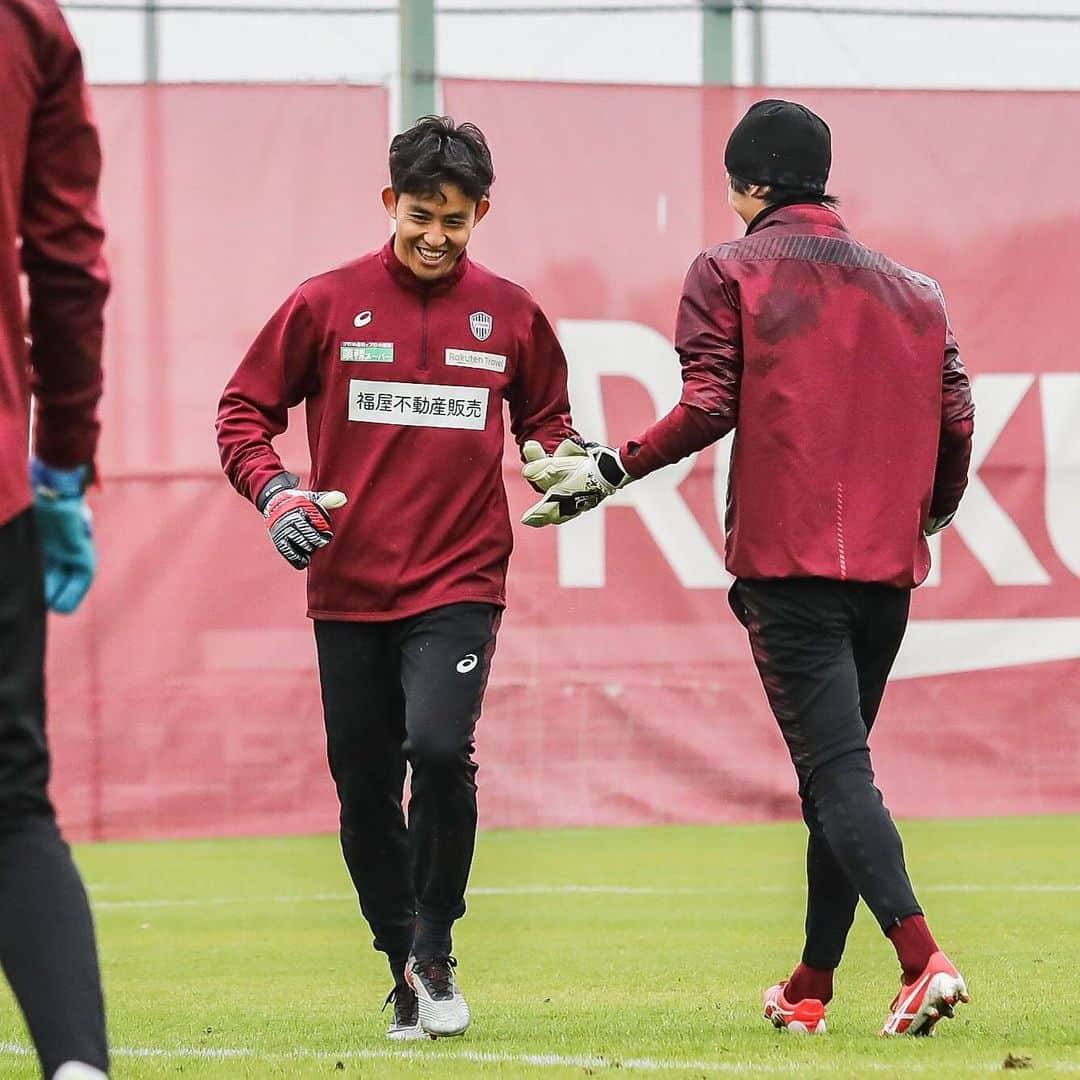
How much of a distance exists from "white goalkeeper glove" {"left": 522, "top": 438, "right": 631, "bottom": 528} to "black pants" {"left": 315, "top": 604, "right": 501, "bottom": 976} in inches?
11.5

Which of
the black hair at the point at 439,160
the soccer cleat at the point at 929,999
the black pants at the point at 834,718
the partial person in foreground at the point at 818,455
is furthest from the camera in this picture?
the black hair at the point at 439,160

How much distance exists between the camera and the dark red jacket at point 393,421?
4.55 metres

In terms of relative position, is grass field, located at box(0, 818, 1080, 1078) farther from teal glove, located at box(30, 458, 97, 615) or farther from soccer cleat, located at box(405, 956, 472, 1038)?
teal glove, located at box(30, 458, 97, 615)

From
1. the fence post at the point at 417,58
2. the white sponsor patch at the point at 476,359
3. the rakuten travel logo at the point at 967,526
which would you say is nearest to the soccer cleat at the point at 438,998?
the white sponsor patch at the point at 476,359

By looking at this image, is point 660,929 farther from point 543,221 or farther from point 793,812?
point 543,221

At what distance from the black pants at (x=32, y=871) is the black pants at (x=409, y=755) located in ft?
5.72

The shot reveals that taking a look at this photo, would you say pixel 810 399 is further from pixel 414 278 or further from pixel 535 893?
pixel 535 893

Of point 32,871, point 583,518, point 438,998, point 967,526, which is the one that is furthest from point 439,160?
point 967,526

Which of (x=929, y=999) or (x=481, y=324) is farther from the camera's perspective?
(x=481, y=324)

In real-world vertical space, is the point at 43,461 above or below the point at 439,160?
below

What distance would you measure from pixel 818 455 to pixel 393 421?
96 cm

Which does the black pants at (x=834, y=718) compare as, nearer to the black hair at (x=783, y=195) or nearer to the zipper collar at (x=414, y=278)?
the black hair at (x=783, y=195)

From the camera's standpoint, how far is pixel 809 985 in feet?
14.3

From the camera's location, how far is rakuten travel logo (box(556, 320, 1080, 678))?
9570 mm
